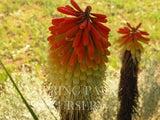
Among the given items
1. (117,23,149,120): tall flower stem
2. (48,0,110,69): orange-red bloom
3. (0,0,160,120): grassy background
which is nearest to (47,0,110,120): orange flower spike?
(48,0,110,69): orange-red bloom

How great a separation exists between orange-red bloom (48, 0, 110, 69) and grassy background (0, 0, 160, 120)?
0.58 m

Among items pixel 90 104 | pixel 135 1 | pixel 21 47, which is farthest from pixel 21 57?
pixel 135 1

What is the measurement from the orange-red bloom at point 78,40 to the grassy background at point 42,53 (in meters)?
0.58

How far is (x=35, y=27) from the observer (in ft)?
14.8

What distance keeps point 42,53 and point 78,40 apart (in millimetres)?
2814

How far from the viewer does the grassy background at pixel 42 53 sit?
7.81 ft

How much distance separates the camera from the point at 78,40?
1183 millimetres

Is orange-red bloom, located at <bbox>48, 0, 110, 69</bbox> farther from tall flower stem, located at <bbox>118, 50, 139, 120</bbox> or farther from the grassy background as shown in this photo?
tall flower stem, located at <bbox>118, 50, 139, 120</bbox>

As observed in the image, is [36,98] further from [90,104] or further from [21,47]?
[21,47]

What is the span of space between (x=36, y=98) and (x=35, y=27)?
8.33 ft

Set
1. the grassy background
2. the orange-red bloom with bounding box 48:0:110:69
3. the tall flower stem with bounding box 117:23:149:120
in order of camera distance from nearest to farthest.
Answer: the orange-red bloom with bounding box 48:0:110:69 < the tall flower stem with bounding box 117:23:149:120 < the grassy background

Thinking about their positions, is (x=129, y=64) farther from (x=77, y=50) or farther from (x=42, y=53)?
(x=42, y=53)

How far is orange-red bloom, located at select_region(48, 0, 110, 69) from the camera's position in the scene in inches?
46.8

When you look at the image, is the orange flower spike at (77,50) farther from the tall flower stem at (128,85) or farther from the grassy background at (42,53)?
the tall flower stem at (128,85)
